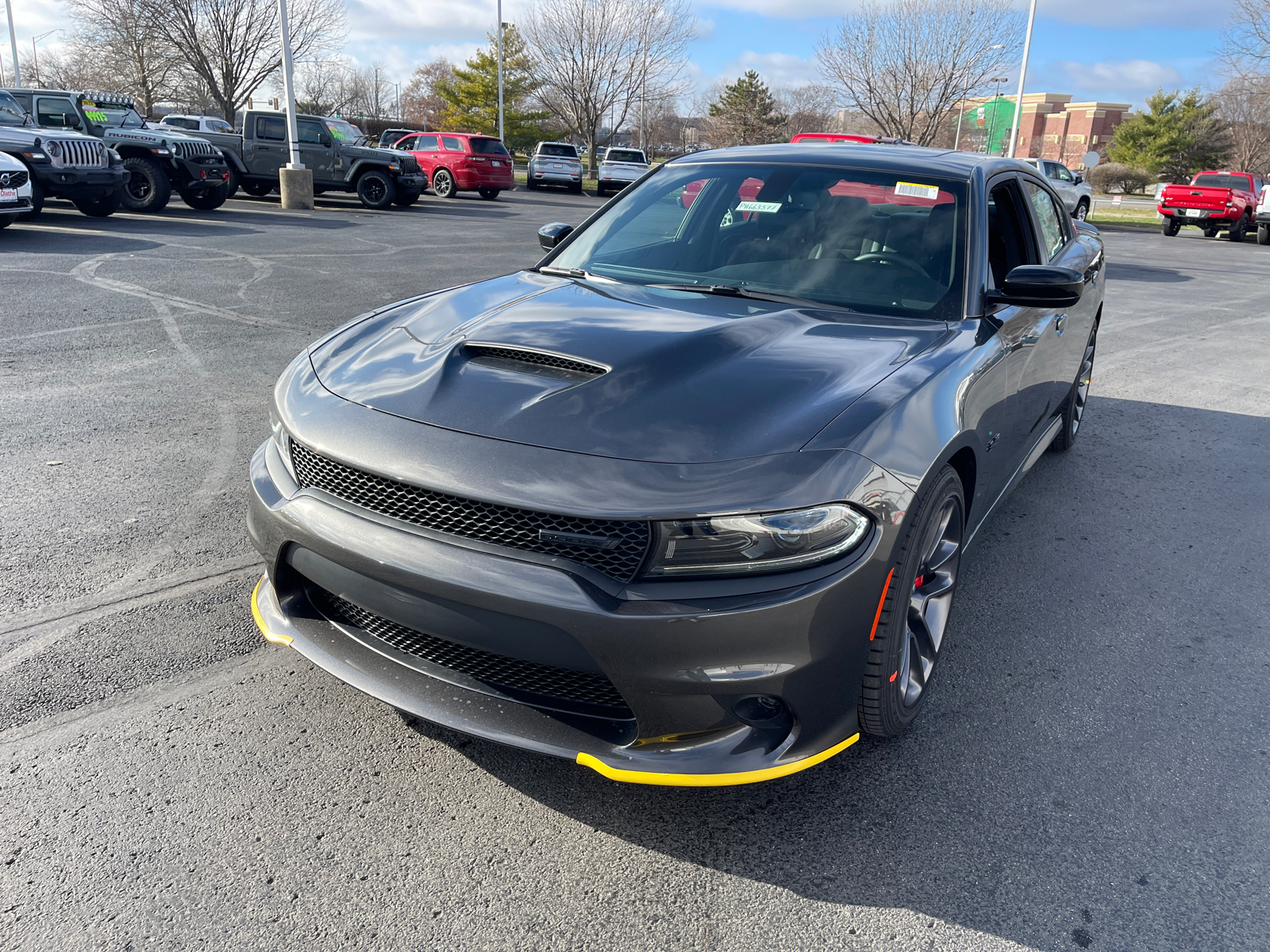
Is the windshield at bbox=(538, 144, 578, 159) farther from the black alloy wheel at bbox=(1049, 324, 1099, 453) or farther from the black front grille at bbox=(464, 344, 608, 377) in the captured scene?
the black front grille at bbox=(464, 344, 608, 377)

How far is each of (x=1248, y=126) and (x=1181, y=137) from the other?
738cm

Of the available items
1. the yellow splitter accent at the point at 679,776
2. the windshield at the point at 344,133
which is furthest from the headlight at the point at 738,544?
the windshield at the point at 344,133

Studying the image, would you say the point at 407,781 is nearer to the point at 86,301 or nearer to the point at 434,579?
the point at 434,579

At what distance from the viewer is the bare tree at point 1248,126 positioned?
45.2m

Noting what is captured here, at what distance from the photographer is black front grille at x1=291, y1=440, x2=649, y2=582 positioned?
200 cm

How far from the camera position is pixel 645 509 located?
196 centimetres

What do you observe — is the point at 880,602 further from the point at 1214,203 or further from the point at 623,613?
the point at 1214,203

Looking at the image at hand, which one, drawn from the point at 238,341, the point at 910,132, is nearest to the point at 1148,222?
the point at 910,132

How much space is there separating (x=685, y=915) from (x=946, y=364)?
167 cm

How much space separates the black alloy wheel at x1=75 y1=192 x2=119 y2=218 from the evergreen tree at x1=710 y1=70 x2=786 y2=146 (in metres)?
54.5

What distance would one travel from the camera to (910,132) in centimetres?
3738

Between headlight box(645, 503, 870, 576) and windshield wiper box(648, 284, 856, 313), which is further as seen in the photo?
windshield wiper box(648, 284, 856, 313)

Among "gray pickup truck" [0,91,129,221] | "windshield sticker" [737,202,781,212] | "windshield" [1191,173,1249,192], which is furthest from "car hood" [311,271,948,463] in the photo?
"windshield" [1191,173,1249,192]

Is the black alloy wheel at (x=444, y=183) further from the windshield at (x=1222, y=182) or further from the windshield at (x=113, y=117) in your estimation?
the windshield at (x=1222, y=182)
